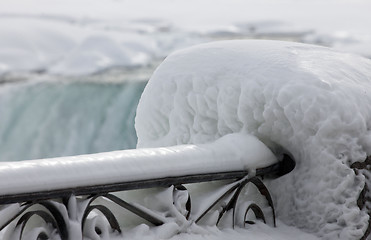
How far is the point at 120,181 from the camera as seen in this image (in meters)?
1.71

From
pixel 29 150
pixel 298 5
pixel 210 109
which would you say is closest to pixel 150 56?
pixel 29 150

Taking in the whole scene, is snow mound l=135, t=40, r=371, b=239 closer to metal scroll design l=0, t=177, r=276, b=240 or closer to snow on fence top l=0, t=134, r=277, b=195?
snow on fence top l=0, t=134, r=277, b=195

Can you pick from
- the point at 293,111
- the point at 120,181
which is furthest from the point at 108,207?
the point at 293,111

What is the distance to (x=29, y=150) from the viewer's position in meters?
9.57

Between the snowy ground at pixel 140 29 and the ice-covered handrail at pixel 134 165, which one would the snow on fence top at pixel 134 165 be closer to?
the ice-covered handrail at pixel 134 165

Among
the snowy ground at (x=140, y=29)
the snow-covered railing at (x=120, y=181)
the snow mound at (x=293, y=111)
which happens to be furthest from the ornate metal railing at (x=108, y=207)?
the snowy ground at (x=140, y=29)

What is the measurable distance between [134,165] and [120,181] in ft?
0.22

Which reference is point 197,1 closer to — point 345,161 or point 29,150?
point 29,150

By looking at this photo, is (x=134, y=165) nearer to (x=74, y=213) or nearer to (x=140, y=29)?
(x=74, y=213)

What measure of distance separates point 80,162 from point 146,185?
0.65 ft

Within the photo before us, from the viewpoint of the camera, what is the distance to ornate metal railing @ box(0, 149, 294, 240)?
1.55 metres

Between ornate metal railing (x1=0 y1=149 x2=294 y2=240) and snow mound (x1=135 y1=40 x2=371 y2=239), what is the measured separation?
11cm

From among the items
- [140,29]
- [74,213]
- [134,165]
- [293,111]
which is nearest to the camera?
[74,213]

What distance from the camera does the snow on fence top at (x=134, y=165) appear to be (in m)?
1.56
